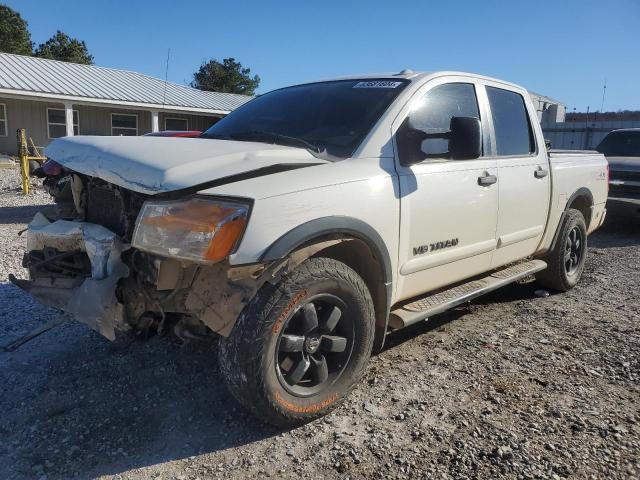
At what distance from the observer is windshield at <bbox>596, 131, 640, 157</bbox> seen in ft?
32.8

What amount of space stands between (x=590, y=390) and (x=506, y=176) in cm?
167

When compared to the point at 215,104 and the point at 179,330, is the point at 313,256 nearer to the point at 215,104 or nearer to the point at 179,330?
the point at 179,330

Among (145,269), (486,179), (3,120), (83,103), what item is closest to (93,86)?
(83,103)

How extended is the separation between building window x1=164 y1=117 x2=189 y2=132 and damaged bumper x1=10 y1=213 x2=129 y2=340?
22998 mm

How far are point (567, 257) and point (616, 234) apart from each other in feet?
15.0

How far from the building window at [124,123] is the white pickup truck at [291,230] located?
20947 millimetres

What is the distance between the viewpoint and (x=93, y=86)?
2162 cm

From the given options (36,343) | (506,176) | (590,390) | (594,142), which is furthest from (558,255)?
(594,142)

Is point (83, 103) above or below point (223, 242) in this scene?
above

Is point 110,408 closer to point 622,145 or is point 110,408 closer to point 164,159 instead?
point 164,159

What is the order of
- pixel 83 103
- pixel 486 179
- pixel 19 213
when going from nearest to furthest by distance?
pixel 486 179
pixel 19 213
pixel 83 103

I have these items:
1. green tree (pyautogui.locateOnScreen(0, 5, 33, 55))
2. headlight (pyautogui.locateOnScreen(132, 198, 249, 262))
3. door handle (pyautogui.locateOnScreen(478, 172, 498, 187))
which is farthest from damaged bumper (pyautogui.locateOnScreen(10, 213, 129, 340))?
green tree (pyautogui.locateOnScreen(0, 5, 33, 55))

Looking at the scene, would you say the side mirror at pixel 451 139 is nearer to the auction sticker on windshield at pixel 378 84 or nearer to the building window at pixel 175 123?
the auction sticker on windshield at pixel 378 84

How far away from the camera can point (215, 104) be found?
25.4 m
